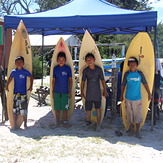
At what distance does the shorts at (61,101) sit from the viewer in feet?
16.3

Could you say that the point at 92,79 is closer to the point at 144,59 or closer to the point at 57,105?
the point at 57,105

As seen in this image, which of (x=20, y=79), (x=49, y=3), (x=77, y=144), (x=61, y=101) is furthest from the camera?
(x=49, y=3)

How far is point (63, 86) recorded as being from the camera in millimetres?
4895

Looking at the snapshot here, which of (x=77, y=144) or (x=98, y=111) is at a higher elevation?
(x=98, y=111)

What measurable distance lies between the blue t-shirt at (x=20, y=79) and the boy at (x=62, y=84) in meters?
0.57

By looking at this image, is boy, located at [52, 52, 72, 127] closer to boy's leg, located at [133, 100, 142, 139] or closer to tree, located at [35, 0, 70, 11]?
boy's leg, located at [133, 100, 142, 139]

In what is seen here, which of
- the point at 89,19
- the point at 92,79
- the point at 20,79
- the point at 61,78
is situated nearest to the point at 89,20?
the point at 89,19

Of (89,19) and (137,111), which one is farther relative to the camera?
(89,19)

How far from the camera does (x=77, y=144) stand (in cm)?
401

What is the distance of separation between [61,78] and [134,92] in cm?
142

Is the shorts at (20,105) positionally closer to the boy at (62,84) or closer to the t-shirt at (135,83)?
the boy at (62,84)

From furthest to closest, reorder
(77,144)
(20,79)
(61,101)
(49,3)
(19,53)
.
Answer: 1. (49,3)
2. (19,53)
3. (61,101)
4. (20,79)
5. (77,144)

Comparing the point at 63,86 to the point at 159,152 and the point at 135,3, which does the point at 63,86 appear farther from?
the point at 135,3

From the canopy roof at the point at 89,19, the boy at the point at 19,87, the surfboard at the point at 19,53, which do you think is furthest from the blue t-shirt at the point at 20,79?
the canopy roof at the point at 89,19
